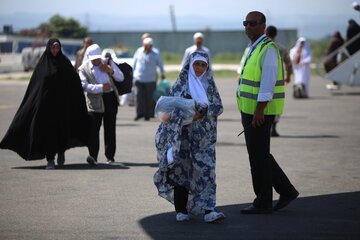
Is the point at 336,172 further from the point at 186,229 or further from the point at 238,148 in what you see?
the point at 186,229

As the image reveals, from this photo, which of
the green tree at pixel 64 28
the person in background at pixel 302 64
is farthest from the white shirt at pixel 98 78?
the green tree at pixel 64 28

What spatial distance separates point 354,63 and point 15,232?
911 inches

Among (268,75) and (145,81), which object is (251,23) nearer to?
(268,75)

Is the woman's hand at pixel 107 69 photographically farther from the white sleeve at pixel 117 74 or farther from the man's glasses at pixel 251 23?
the man's glasses at pixel 251 23

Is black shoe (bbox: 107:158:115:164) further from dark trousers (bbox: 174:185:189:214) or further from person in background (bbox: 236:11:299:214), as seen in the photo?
dark trousers (bbox: 174:185:189:214)

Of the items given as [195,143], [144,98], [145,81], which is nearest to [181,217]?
[195,143]

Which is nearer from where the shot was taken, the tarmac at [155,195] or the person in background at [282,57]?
the tarmac at [155,195]

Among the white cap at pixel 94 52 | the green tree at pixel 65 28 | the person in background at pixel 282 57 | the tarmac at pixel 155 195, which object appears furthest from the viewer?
the green tree at pixel 65 28

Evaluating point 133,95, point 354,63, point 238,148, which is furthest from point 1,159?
point 354,63

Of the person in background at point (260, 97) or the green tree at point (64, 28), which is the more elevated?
the person in background at point (260, 97)

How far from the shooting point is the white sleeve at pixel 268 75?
8.99m

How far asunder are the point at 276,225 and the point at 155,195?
2.20 meters

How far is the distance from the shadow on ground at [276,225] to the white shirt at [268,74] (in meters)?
1.19

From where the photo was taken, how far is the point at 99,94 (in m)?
13.3
